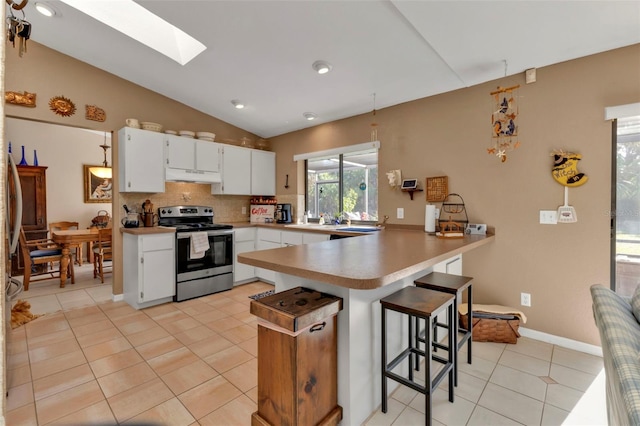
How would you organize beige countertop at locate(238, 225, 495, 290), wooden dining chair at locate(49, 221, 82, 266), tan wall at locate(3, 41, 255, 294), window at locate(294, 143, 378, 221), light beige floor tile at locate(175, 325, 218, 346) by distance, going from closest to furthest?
1. beige countertop at locate(238, 225, 495, 290)
2. light beige floor tile at locate(175, 325, 218, 346)
3. tan wall at locate(3, 41, 255, 294)
4. window at locate(294, 143, 378, 221)
5. wooden dining chair at locate(49, 221, 82, 266)

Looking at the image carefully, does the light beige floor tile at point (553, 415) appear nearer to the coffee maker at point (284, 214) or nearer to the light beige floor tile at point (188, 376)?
the light beige floor tile at point (188, 376)

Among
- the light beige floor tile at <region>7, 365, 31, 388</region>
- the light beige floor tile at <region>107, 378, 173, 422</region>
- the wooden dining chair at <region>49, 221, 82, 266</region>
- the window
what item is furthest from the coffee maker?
the wooden dining chair at <region>49, 221, 82, 266</region>

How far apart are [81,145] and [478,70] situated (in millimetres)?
7440

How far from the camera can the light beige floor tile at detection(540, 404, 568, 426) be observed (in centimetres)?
162

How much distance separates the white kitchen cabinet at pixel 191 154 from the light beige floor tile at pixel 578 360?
170 inches

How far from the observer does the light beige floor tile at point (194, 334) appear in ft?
8.55

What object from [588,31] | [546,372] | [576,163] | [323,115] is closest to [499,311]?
[546,372]

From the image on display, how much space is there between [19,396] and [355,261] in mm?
2333

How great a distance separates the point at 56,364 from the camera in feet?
7.30

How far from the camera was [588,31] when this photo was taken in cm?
203

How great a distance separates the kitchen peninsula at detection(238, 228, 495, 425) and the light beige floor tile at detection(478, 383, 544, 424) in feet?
2.15

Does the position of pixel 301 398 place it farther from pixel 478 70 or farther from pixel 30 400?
pixel 478 70

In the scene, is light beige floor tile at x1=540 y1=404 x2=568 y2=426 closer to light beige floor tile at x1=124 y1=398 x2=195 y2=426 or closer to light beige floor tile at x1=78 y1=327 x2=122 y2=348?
light beige floor tile at x1=124 y1=398 x2=195 y2=426

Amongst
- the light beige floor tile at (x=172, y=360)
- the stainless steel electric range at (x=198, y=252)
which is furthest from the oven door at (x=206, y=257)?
the light beige floor tile at (x=172, y=360)
